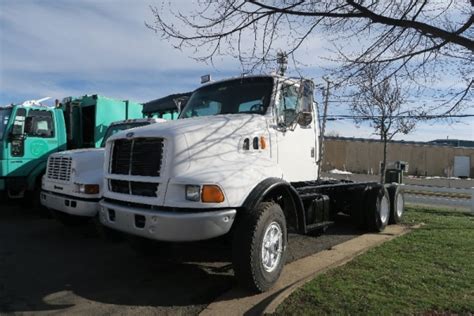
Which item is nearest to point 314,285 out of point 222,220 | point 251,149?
point 222,220

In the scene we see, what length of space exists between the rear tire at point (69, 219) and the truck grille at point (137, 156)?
3324mm

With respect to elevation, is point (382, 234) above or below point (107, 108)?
below

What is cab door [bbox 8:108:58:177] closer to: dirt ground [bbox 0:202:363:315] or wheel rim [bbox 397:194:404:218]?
dirt ground [bbox 0:202:363:315]

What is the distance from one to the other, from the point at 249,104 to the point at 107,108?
660 cm

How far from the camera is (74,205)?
8.09 meters

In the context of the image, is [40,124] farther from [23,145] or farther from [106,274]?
[106,274]

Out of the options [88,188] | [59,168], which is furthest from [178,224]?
[59,168]

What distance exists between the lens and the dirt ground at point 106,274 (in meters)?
5.17

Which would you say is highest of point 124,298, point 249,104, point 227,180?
point 249,104

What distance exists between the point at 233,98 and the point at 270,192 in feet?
5.46

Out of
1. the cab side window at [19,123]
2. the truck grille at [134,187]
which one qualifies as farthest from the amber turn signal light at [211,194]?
the cab side window at [19,123]

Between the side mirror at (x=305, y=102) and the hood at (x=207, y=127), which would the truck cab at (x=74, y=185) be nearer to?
the hood at (x=207, y=127)

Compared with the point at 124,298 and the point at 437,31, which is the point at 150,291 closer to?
the point at 124,298

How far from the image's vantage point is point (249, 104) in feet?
22.0
